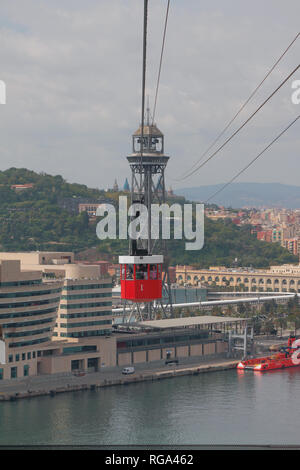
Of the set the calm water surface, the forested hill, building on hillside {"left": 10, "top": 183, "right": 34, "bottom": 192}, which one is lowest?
the calm water surface

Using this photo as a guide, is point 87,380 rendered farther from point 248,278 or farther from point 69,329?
point 248,278

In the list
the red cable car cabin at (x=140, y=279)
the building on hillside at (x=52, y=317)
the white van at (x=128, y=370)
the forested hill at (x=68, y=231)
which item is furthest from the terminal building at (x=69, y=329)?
the forested hill at (x=68, y=231)

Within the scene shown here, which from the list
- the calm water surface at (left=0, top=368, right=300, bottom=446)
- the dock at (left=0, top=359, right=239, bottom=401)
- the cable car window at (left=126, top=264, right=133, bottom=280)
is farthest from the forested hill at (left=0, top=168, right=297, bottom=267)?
the calm water surface at (left=0, top=368, right=300, bottom=446)

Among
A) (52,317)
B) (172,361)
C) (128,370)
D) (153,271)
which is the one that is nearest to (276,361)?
(172,361)

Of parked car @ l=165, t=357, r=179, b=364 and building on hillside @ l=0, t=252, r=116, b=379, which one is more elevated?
building on hillside @ l=0, t=252, r=116, b=379

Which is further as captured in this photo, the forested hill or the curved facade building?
the forested hill

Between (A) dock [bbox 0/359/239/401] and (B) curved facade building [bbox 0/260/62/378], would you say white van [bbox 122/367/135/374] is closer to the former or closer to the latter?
(A) dock [bbox 0/359/239/401]

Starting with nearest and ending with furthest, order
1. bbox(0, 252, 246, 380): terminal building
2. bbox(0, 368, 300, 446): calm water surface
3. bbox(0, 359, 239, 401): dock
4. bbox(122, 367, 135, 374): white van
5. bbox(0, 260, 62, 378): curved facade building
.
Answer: bbox(0, 368, 300, 446): calm water surface, bbox(0, 359, 239, 401): dock, bbox(0, 260, 62, 378): curved facade building, bbox(0, 252, 246, 380): terminal building, bbox(122, 367, 135, 374): white van
